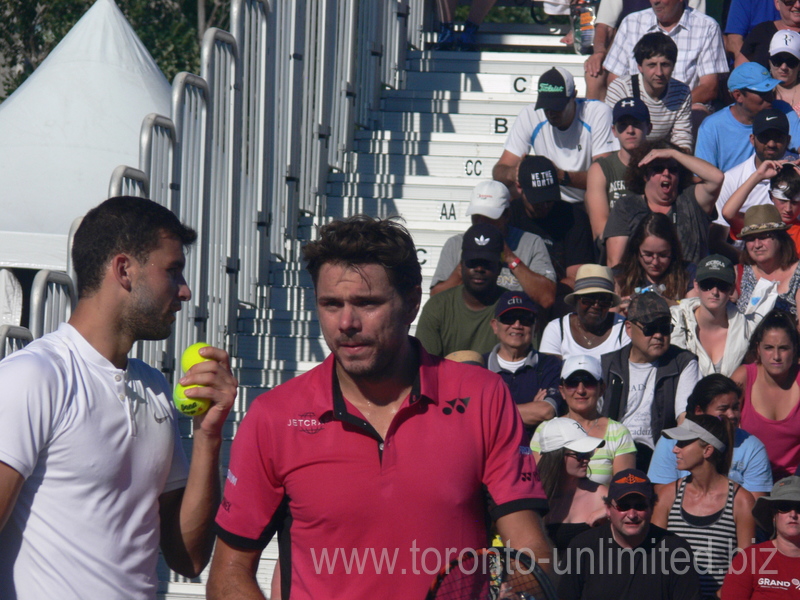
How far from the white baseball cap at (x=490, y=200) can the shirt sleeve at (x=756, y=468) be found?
2.26 meters

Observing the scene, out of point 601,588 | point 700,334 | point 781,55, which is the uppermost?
point 781,55

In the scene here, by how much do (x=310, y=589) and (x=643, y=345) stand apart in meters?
4.10

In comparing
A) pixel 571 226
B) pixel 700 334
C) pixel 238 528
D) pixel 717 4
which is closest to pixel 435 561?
pixel 238 528

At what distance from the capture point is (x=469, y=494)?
9.97ft

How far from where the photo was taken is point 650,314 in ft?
22.1

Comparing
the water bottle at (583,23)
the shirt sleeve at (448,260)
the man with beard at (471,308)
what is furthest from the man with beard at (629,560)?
the water bottle at (583,23)

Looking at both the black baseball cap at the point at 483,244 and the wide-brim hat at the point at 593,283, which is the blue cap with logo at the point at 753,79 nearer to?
the wide-brim hat at the point at 593,283

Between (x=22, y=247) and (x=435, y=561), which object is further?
(x=22, y=247)


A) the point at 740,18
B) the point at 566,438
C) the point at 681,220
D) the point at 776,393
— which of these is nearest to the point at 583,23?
the point at 740,18

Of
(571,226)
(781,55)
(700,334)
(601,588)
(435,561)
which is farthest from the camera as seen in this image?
(781,55)

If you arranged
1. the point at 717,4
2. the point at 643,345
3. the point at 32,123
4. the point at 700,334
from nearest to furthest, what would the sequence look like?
1. the point at 643,345
2. the point at 700,334
3. the point at 32,123
4. the point at 717,4

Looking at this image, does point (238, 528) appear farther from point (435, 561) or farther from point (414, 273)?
point (414, 273)

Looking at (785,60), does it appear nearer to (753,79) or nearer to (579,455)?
(753,79)

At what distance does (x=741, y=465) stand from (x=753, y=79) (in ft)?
12.3
